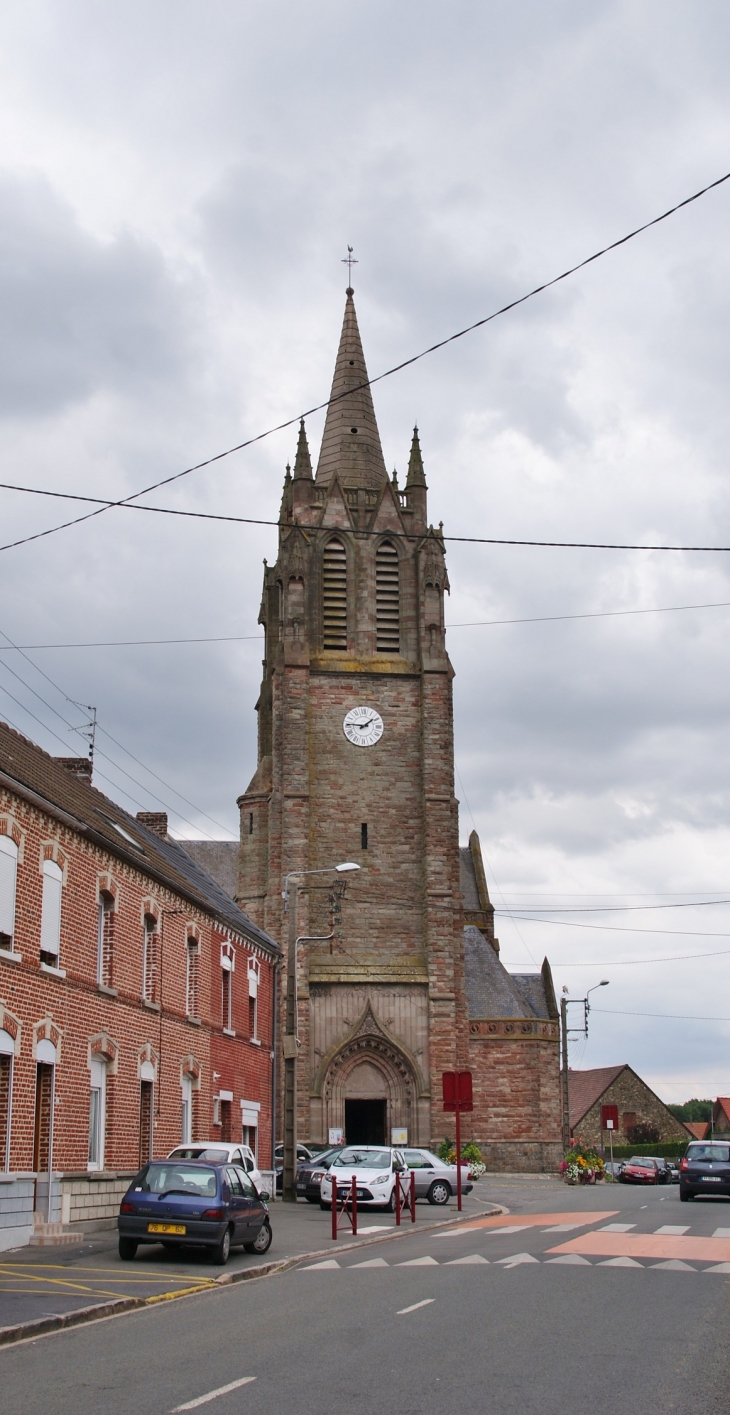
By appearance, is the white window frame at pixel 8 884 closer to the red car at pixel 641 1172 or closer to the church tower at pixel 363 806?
the church tower at pixel 363 806

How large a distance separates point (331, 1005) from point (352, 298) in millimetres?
28815

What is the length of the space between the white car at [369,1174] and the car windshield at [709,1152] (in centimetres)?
643

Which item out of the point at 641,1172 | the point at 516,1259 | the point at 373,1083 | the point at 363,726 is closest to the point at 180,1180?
the point at 516,1259

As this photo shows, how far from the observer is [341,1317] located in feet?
37.7

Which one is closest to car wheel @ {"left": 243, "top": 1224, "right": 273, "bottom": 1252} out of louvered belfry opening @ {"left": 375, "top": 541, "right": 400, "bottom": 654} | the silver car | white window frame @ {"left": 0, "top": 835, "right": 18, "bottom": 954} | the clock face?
white window frame @ {"left": 0, "top": 835, "right": 18, "bottom": 954}

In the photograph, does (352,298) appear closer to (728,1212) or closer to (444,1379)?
(728,1212)

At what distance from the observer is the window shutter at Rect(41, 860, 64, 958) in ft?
66.2

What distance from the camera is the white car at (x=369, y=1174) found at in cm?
2664

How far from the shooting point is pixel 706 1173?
2959 cm

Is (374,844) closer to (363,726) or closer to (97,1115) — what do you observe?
(363,726)

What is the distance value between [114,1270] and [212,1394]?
8.04 meters

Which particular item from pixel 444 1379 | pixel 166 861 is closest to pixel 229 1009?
pixel 166 861

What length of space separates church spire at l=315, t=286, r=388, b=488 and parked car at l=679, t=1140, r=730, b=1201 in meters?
29.5

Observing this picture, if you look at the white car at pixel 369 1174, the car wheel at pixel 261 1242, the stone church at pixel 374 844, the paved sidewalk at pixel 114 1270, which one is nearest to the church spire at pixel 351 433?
the stone church at pixel 374 844
